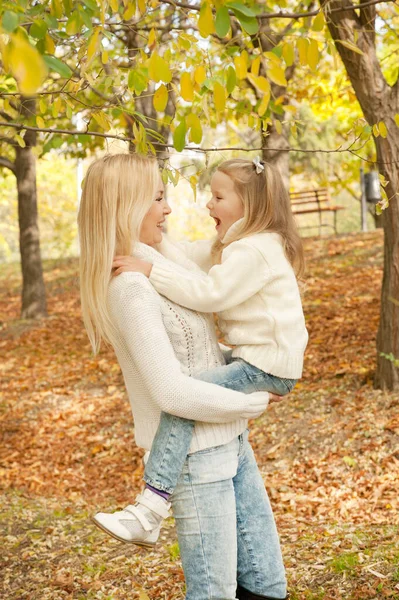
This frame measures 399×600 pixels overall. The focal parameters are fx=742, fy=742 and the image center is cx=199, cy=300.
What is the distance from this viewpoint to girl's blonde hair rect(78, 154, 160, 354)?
2371 millimetres

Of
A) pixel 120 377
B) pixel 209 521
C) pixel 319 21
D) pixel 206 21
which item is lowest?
pixel 120 377

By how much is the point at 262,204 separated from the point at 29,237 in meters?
9.28

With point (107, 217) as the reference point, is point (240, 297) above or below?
below

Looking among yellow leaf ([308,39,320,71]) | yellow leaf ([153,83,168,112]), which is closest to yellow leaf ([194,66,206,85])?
yellow leaf ([153,83,168,112])

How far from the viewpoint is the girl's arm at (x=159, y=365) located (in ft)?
7.38

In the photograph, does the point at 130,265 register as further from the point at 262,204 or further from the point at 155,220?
the point at 262,204

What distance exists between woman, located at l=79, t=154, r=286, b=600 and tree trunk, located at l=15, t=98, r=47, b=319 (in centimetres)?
911

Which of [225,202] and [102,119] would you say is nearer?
[225,202]

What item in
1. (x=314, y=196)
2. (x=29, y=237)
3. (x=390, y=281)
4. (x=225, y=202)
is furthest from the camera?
(x=314, y=196)

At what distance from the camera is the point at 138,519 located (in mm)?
2309

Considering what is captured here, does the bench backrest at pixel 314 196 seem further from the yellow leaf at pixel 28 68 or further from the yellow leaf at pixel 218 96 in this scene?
the yellow leaf at pixel 28 68

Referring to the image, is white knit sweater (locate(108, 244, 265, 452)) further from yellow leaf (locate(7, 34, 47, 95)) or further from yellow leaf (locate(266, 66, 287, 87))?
yellow leaf (locate(7, 34, 47, 95))

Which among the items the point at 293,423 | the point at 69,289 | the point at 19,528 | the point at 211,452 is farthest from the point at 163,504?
the point at 69,289

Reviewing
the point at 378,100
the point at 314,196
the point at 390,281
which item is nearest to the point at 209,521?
the point at 390,281
